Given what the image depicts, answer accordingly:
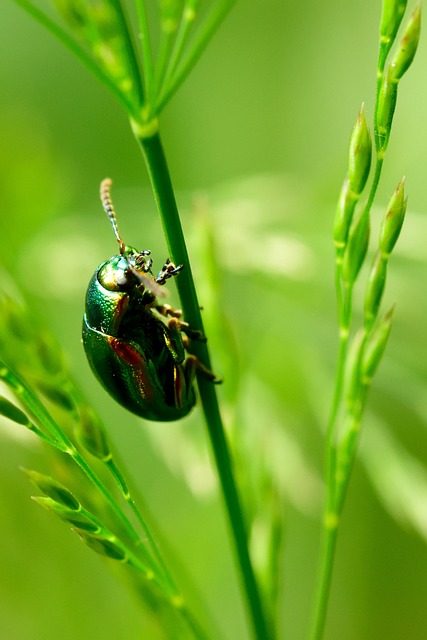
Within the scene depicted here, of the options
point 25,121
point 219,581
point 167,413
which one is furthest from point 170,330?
point 25,121

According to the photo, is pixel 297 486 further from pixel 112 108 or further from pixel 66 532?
pixel 112 108

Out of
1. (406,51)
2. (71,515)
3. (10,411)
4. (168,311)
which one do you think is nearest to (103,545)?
(71,515)

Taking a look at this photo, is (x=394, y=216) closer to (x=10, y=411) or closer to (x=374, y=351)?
(x=374, y=351)

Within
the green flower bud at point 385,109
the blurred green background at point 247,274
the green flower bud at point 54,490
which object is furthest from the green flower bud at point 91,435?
the green flower bud at point 385,109

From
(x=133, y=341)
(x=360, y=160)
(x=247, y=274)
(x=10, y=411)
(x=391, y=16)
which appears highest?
(x=391, y=16)

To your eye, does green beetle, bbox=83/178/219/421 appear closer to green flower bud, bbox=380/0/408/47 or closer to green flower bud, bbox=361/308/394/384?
green flower bud, bbox=361/308/394/384

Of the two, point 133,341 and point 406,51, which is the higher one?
point 406,51
